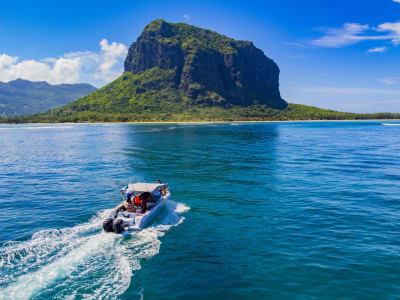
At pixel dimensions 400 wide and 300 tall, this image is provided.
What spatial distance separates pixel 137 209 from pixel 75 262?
7.68 metres

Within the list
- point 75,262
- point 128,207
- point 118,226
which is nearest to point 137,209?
point 128,207

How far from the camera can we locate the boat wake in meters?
14.4

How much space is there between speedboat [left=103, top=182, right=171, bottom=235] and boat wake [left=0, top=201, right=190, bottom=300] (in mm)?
633

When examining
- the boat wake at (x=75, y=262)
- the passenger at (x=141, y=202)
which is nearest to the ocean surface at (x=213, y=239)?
the boat wake at (x=75, y=262)

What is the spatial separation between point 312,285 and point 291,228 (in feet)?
24.7

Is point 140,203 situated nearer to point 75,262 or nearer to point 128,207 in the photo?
point 128,207

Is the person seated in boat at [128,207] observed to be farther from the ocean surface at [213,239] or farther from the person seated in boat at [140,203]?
the ocean surface at [213,239]

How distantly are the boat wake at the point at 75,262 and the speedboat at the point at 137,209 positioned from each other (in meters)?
0.63

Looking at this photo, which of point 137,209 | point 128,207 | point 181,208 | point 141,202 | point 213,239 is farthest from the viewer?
point 181,208

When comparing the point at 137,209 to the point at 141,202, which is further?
the point at 141,202

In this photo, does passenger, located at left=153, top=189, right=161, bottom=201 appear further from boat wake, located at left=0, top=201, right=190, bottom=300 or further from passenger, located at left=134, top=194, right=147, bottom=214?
boat wake, located at left=0, top=201, right=190, bottom=300

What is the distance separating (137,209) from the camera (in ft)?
79.4

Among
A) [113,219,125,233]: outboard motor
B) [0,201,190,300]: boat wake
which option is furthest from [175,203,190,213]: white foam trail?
[113,219,125,233]: outboard motor

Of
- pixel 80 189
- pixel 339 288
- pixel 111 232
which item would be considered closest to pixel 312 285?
pixel 339 288
